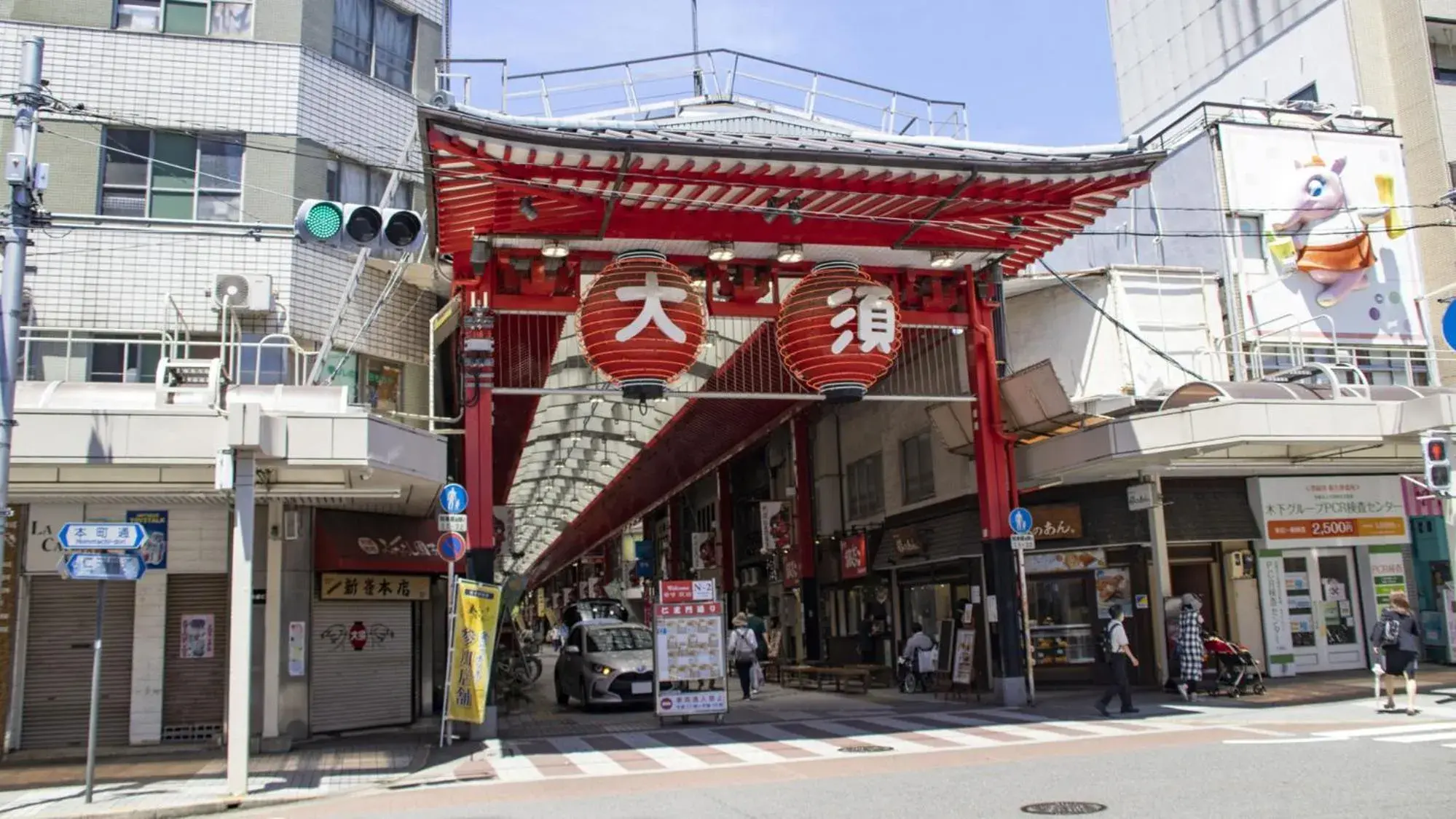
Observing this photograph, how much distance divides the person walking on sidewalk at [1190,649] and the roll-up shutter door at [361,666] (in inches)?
538

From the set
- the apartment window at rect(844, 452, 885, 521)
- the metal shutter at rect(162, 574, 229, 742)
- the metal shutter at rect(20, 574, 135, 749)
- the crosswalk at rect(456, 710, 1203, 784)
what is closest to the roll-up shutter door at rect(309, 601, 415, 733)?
the metal shutter at rect(162, 574, 229, 742)

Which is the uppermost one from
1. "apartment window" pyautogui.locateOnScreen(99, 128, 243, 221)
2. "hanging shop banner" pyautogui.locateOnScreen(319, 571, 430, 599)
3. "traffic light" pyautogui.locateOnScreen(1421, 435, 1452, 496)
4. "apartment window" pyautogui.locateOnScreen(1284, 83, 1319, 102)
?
"apartment window" pyautogui.locateOnScreen(1284, 83, 1319, 102)

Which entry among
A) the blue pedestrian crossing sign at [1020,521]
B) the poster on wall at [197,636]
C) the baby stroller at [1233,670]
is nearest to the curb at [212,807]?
the poster on wall at [197,636]

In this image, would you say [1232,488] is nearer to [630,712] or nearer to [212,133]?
[630,712]

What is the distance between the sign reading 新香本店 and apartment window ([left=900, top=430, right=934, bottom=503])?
641 cm

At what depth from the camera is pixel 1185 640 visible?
61.3 ft

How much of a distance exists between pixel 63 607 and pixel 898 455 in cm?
1683

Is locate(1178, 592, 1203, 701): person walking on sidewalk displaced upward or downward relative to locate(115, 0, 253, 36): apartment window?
downward

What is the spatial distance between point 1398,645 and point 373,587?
53.0 feet

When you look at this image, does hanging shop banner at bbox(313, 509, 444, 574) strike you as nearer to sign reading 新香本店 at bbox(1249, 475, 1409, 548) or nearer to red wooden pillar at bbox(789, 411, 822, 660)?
red wooden pillar at bbox(789, 411, 822, 660)

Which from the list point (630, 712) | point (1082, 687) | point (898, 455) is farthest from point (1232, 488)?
point (630, 712)

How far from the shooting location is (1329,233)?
81.6ft

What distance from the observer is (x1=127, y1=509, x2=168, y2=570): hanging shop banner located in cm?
1697

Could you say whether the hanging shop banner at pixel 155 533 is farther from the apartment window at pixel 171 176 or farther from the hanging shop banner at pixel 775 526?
the hanging shop banner at pixel 775 526
